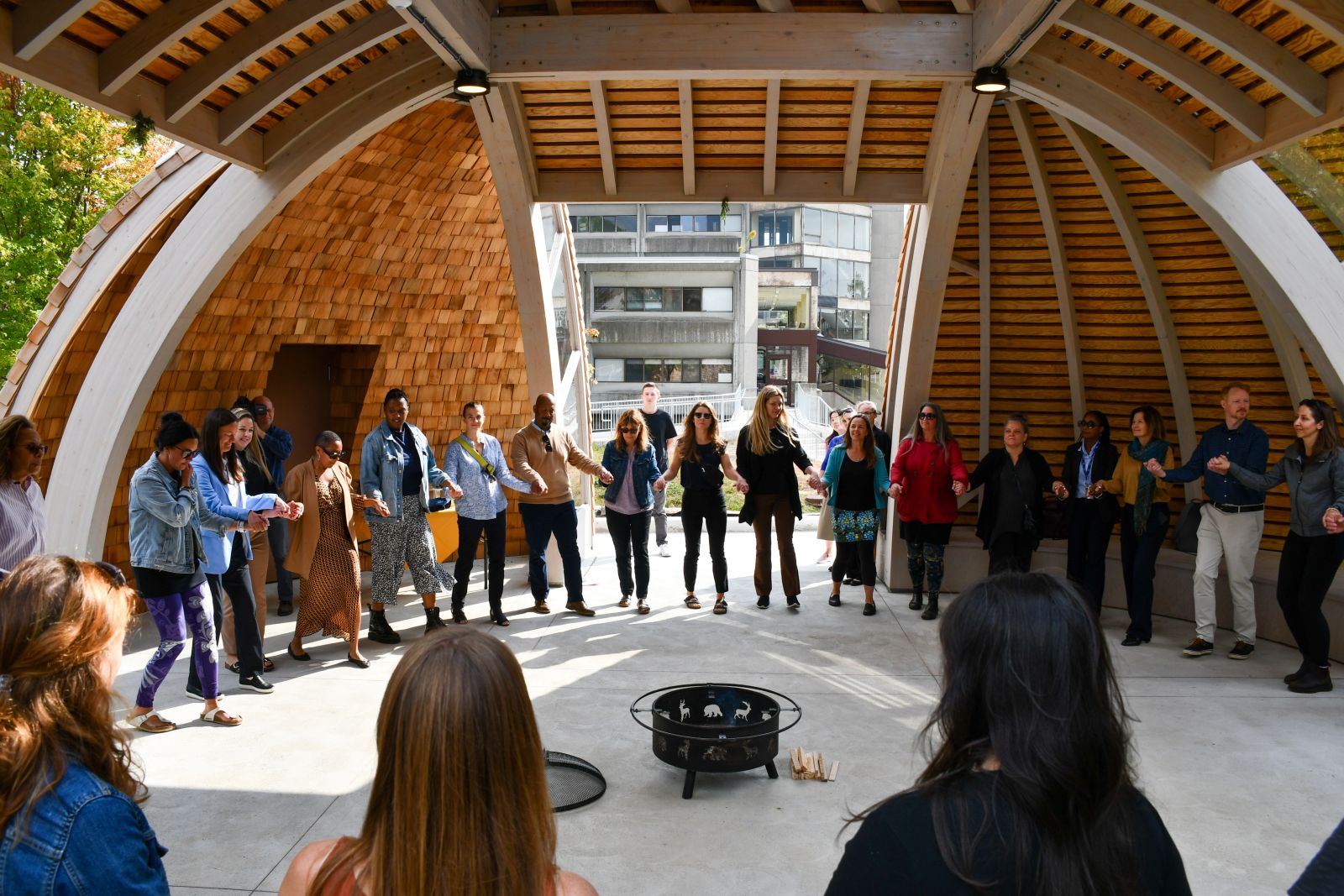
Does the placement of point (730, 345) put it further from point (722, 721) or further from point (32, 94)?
point (722, 721)

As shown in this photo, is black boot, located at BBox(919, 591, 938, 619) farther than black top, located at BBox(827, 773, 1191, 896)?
Yes

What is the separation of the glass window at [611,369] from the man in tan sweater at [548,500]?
2552 cm

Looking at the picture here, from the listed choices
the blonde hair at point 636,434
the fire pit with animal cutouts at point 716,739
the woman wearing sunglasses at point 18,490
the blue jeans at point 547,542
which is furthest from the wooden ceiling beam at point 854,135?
the woman wearing sunglasses at point 18,490

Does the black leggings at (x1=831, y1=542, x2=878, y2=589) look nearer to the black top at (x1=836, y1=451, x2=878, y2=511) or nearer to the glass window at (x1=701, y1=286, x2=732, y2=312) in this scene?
the black top at (x1=836, y1=451, x2=878, y2=511)

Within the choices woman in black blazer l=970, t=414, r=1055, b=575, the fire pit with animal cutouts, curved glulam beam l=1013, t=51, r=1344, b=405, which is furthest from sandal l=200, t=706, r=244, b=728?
curved glulam beam l=1013, t=51, r=1344, b=405

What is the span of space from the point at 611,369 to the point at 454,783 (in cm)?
3257

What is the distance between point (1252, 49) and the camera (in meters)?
4.77

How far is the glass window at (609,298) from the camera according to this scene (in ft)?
109

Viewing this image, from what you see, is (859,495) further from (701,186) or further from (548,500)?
(701,186)

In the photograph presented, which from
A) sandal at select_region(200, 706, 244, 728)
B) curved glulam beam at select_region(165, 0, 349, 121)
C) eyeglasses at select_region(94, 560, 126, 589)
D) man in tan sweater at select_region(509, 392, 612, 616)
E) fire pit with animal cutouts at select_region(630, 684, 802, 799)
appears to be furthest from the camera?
man in tan sweater at select_region(509, 392, 612, 616)

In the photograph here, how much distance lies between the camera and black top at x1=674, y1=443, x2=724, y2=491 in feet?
26.6

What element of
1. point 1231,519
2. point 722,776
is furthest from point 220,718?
point 1231,519

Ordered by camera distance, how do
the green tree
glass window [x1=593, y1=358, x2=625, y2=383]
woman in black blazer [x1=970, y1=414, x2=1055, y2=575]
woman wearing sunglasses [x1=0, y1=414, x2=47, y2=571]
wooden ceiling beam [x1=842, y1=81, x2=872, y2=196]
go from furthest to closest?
glass window [x1=593, y1=358, x2=625, y2=383]
the green tree
woman in black blazer [x1=970, y1=414, x2=1055, y2=575]
wooden ceiling beam [x1=842, y1=81, x2=872, y2=196]
woman wearing sunglasses [x1=0, y1=414, x2=47, y2=571]

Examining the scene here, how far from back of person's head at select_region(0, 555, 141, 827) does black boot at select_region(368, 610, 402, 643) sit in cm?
539
